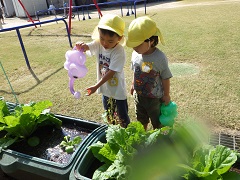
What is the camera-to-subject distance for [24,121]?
1724 mm

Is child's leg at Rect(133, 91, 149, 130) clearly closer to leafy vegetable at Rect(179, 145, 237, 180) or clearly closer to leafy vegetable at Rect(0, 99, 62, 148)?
leafy vegetable at Rect(0, 99, 62, 148)

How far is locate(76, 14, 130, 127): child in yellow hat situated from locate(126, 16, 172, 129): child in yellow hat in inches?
5.0

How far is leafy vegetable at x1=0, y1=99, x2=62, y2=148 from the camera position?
67.7 inches

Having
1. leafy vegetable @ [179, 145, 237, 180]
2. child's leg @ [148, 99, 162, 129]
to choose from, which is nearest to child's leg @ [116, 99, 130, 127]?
child's leg @ [148, 99, 162, 129]

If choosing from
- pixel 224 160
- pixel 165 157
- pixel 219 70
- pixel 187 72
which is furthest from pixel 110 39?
pixel 219 70

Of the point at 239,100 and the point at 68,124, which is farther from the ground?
the point at 68,124

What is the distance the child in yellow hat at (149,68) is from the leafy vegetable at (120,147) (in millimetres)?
589

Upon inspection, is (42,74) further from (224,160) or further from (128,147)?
(224,160)

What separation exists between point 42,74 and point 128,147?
396cm

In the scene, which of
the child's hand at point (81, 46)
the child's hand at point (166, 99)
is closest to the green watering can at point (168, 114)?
the child's hand at point (166, 99)

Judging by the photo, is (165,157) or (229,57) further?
(229,57)

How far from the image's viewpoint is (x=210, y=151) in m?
1.25

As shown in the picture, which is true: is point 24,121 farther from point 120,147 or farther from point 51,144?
point 120,147

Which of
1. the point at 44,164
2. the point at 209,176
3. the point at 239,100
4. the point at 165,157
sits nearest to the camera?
the point at 209,176
